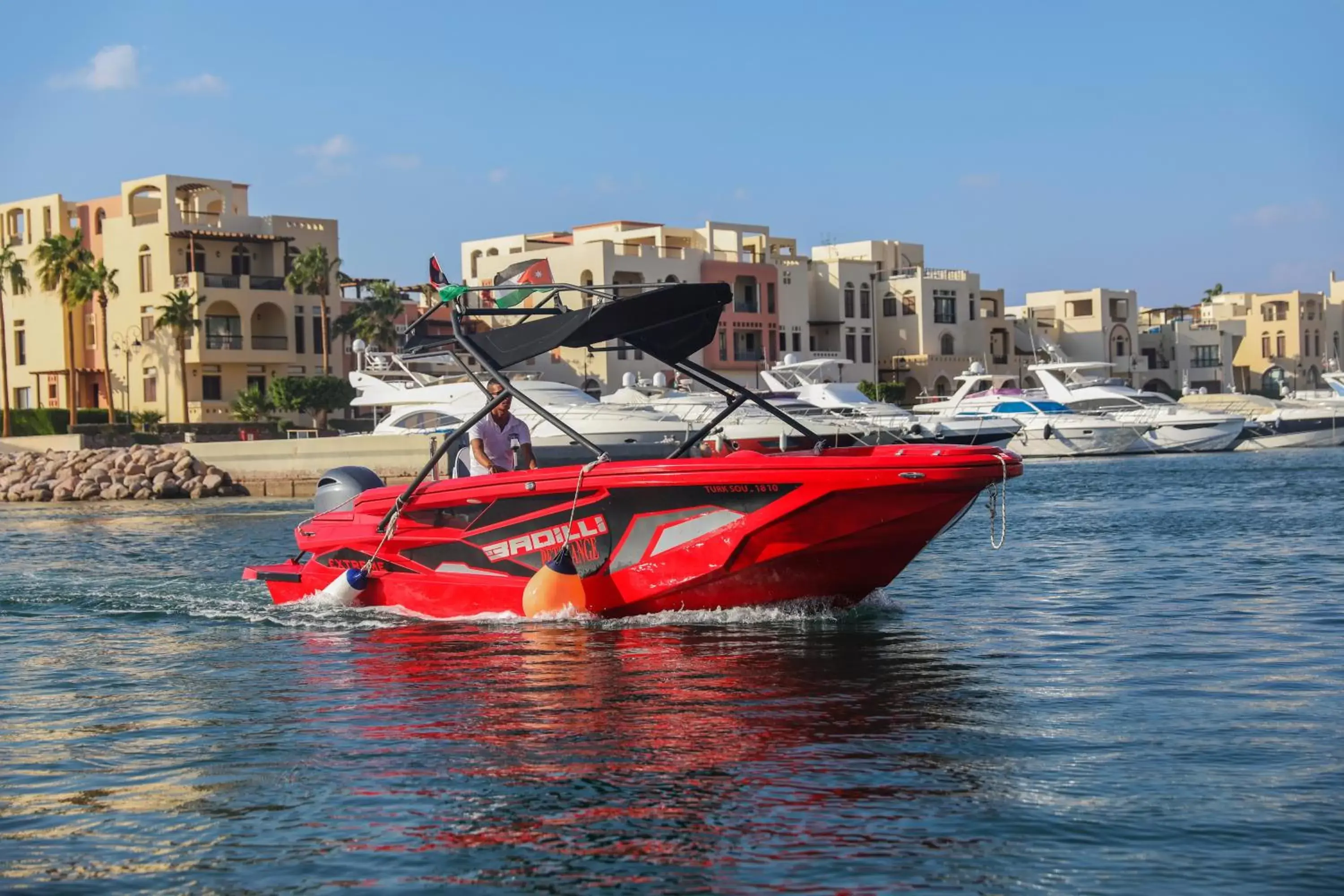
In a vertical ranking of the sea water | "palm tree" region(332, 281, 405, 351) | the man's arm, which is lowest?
the sea water

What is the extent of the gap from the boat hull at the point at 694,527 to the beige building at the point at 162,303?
52.5m

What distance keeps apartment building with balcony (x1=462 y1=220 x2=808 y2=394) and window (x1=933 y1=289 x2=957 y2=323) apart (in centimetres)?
888

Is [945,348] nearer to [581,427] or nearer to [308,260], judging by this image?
[308,260]

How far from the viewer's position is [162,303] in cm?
6419

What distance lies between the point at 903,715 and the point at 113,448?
1713 inches

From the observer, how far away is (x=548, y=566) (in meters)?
12.5

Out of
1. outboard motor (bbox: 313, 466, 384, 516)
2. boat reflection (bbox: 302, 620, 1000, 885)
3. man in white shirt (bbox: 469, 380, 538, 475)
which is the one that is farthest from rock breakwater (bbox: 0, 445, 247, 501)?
boat reflection (bbox: 302, 620, 1000, 885)

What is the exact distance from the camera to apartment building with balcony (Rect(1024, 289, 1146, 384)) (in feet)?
324

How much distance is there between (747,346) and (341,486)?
63154mm

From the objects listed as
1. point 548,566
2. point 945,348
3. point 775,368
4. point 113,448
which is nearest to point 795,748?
point 548,566

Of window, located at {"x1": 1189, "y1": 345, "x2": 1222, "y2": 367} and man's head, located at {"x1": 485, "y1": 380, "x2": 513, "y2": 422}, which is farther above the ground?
window, located at {"x1": 1189, "y1": 345, "x2": 1222, "y2": 367}

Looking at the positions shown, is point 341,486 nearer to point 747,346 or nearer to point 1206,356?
point 747,346

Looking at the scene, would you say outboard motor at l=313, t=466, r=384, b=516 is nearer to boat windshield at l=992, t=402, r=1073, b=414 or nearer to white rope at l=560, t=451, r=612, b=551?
white rope at l=560, t=451, r=612, b=551

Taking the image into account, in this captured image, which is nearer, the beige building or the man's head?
the man's head
